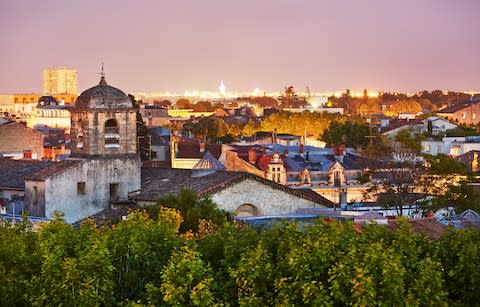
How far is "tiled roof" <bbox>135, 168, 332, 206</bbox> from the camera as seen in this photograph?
163 feet

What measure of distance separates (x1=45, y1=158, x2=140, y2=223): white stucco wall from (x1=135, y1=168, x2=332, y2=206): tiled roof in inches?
31.9

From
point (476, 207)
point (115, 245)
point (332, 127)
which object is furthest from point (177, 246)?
point (332, 127)

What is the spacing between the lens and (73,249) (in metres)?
30.2

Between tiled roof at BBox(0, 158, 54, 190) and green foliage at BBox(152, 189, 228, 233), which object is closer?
green foliage at BBox(152, 189, 228, 233)

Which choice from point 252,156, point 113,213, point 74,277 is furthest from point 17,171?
point 74,277

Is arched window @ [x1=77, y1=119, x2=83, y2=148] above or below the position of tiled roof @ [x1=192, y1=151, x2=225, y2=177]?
above

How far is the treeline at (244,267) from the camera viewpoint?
2578cm

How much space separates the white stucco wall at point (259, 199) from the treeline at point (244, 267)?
1810cm

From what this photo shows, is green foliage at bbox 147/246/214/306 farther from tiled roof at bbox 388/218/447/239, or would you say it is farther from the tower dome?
the tower dome

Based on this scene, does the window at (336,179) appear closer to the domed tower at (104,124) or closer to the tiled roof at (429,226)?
the domed tower at (104,124)

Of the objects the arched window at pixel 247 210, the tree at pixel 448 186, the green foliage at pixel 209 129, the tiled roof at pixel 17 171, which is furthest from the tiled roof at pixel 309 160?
the green foliage at pixel 209 129

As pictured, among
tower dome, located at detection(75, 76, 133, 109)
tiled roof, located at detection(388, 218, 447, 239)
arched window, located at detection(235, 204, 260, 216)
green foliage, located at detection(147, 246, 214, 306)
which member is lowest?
arched window, located at detection(235, 204, 260, 216)

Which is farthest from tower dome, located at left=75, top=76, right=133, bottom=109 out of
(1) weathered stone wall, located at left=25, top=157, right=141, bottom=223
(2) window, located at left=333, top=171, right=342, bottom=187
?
(2) window, located at left=333, top=171, right=342, bottom=187

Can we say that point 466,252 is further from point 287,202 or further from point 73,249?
point 287,202
